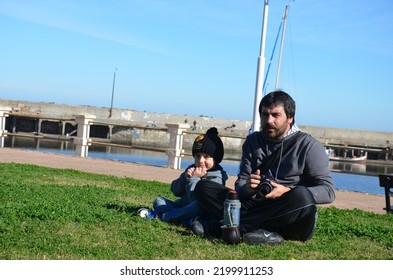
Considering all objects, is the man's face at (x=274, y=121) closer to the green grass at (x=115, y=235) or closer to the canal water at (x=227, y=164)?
the green grass at (x=115, y=235)

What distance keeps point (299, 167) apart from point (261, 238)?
783 mm

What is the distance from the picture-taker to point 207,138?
22.1ft

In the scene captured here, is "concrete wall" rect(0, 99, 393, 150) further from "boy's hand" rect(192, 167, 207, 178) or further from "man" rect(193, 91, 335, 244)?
"man" rect(193, 91, 335, 244)

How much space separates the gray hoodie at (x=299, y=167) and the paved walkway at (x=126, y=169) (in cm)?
577

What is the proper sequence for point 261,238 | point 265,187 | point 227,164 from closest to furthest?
point 265,187, point 261,238, point 227,164

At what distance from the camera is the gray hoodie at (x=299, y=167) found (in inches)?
239

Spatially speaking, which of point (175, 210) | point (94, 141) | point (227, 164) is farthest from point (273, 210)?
point (227, 164)

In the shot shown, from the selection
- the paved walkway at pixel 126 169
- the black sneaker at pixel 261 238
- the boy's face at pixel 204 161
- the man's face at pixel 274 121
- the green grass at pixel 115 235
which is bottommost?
the paved walkway at pixel 126 169

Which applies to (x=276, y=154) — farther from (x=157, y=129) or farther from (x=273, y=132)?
(x=157, y=129)

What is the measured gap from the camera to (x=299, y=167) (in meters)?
6.11

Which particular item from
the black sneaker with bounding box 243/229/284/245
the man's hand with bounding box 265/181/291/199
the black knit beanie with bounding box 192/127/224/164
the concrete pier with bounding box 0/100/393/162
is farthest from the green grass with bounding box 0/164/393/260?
the concrete pier with bounding box 0/100/393/162

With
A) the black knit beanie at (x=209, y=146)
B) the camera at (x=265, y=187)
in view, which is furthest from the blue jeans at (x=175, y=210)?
the camera at (x=265, y=187)
